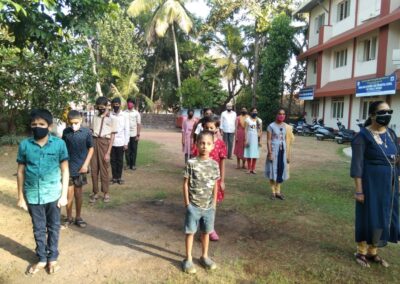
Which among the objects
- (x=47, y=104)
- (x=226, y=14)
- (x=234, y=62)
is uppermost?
(x=226, y=14)

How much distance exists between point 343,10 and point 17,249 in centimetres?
2203

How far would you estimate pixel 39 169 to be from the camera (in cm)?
388

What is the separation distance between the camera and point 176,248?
15.1 ft

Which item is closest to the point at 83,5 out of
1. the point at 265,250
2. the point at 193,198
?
the point at 193,198

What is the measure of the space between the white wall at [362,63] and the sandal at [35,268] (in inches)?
697

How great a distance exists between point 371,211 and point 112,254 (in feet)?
9.19

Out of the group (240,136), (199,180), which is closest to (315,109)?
(240,136)

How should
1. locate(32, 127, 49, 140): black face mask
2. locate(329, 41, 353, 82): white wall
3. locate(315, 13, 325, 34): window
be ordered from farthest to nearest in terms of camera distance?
locate(315, 13, 325, 34): window < locate(329, 41, 353, 82): white wall < locate(32, 127, 49, 140): black face mask

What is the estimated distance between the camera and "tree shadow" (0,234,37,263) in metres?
4.27

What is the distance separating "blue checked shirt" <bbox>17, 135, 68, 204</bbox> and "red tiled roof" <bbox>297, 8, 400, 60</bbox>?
1573 cm

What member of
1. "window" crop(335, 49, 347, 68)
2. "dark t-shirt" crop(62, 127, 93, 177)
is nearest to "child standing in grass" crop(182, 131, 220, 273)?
"dark t-shirt" crop(62, 127, 93, 177)

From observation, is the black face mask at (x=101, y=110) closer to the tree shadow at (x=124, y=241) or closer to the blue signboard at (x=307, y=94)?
the tree shadow at (x=124, y=241)

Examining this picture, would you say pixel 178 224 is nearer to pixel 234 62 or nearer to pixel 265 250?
pixel 265 250

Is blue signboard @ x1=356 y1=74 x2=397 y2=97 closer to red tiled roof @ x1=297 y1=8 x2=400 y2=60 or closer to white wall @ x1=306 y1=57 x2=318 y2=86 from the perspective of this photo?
red tiled roof @ x1=297 y1=8 x2=400 y2=60
